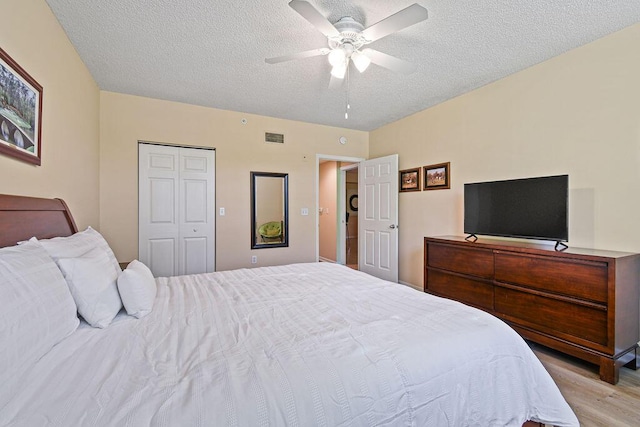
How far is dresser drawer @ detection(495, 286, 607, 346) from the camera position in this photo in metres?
2.13

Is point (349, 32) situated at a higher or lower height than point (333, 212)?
higher

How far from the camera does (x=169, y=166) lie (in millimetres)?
3928

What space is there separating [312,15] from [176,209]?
10.2 feet

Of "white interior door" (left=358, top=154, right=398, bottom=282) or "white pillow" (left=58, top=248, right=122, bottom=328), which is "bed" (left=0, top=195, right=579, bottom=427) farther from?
"white interior door" (left=358, top=154, right=398, bottom=282)

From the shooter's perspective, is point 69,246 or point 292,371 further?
point 69,246

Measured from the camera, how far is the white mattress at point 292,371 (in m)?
0.83

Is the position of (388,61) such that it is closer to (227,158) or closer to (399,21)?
(399,21)

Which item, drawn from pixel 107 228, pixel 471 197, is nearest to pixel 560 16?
pixel 471 197

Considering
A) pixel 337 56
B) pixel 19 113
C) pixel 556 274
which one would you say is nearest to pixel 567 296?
pixel 556 274

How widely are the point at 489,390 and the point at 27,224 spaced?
2.40 metres

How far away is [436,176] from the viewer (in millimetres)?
3996

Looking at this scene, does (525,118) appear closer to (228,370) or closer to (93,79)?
(228,370)

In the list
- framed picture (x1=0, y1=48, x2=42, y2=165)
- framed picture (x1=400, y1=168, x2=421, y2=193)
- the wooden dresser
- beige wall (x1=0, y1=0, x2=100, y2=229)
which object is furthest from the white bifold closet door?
the wooden dresser

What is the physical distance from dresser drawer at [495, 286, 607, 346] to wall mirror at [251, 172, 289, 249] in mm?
2992
